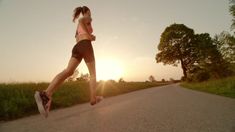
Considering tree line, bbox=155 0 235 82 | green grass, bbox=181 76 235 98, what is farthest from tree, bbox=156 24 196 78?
green grass, bbox=181 76 235 98

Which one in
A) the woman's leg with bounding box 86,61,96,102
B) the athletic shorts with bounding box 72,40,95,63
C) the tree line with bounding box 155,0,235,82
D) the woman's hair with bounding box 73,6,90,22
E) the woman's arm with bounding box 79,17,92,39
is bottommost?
the woman's leg with bounding box 86,61,96,102

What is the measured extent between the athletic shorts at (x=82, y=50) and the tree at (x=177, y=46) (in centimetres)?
6186

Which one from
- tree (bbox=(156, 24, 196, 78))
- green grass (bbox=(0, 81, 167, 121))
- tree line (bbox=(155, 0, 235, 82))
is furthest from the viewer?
tree (bbox=(156, 24, 196, 78))

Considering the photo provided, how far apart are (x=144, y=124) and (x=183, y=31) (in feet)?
206

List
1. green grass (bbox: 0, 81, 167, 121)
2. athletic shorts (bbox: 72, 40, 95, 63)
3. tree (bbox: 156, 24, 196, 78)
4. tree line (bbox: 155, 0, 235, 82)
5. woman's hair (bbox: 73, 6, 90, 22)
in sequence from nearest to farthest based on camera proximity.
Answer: athletic shorts (bbox: 72, 40, 95, 63) < woman's hair (bbox: 73, 6, 90, 22) < green grass (bbox: 0, 81, 167, 121) < tree line (bbox: 155, 0, 235, 82) < tree (bbox: 156, 24, 196, 78)

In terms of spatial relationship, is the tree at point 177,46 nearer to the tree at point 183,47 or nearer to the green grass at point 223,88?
the tree at point 183,47

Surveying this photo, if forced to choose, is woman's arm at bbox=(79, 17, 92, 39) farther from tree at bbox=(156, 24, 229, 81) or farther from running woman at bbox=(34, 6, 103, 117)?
tree at bbox=(156, 24, 229, 81)

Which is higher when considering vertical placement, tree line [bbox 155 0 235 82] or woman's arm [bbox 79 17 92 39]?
tree line [bbox 155 0 235 82]

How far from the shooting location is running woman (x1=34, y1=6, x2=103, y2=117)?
446cm

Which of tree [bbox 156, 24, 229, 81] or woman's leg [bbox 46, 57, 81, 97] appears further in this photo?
tree [bbox 156, 24, 229, 81]

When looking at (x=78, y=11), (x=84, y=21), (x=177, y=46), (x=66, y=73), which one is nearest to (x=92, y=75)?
(x=66, y=73)

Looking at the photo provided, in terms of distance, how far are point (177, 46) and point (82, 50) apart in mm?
63913

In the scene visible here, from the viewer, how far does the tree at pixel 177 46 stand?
6569 cm

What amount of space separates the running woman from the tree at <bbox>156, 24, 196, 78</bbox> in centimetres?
6165
